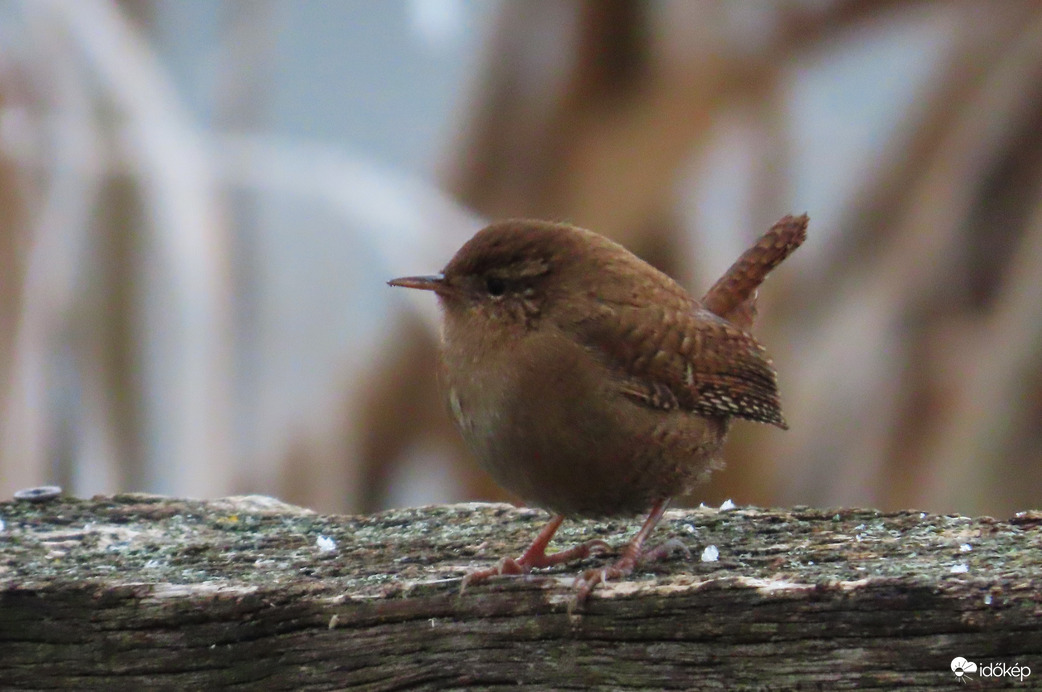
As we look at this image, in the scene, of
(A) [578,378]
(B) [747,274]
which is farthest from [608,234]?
(A) [578,378]

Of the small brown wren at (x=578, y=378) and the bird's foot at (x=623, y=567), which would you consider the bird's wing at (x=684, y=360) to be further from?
the bird's foot at (x=623, y=567)

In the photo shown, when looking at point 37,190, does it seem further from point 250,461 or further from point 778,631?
point 778,631

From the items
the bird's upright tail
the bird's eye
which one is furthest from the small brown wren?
the bird's upright tail

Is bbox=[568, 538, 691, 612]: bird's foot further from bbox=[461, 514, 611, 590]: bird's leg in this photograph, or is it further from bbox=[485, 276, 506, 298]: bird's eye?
bbox=[485, 276, 506, 298]: bird's eye

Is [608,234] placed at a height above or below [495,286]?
above

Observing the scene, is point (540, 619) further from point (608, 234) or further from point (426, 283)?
point (608, 234)

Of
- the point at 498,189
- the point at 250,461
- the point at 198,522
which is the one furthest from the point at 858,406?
the point at 198,522
